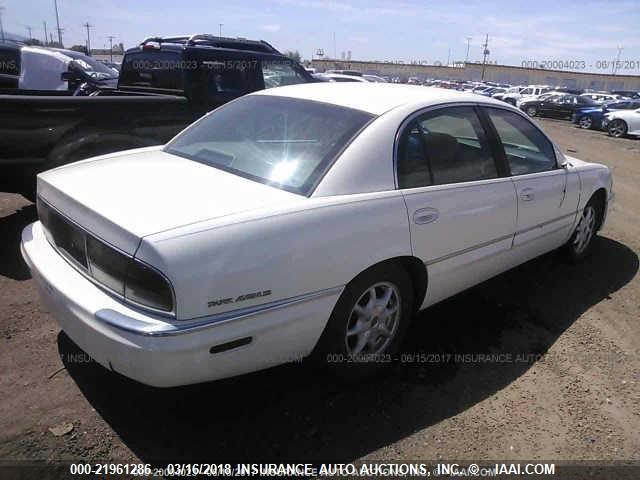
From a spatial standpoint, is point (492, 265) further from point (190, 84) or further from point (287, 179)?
point (190, 84)

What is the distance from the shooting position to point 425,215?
2.82m

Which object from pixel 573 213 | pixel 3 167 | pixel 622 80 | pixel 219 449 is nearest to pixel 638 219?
pixel 573 213

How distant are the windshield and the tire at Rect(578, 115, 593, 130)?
20.0 metres

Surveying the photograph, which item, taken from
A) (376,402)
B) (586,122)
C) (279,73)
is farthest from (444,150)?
(586,122)

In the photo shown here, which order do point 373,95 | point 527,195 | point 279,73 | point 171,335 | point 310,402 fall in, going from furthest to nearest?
point 279,73 → point 527,195 → point 373,95 → point 310,402 → point 171,335

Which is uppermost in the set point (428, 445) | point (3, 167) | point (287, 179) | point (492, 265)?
point (287, 179)

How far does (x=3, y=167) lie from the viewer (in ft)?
14.3

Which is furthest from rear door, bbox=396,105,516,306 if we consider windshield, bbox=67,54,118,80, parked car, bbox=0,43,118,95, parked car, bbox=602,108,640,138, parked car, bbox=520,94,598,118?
parked car, bbox=520,94,598,118

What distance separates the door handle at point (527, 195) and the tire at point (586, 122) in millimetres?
21650

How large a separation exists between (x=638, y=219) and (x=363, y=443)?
5.88 meters

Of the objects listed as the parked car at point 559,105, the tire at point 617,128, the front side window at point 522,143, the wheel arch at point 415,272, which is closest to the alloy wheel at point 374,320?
the wheel arch at point 415,272

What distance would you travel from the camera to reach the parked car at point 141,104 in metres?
4.42

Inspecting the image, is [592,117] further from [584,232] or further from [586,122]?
[584,232]

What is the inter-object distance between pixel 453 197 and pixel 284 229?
1268 millimetres
